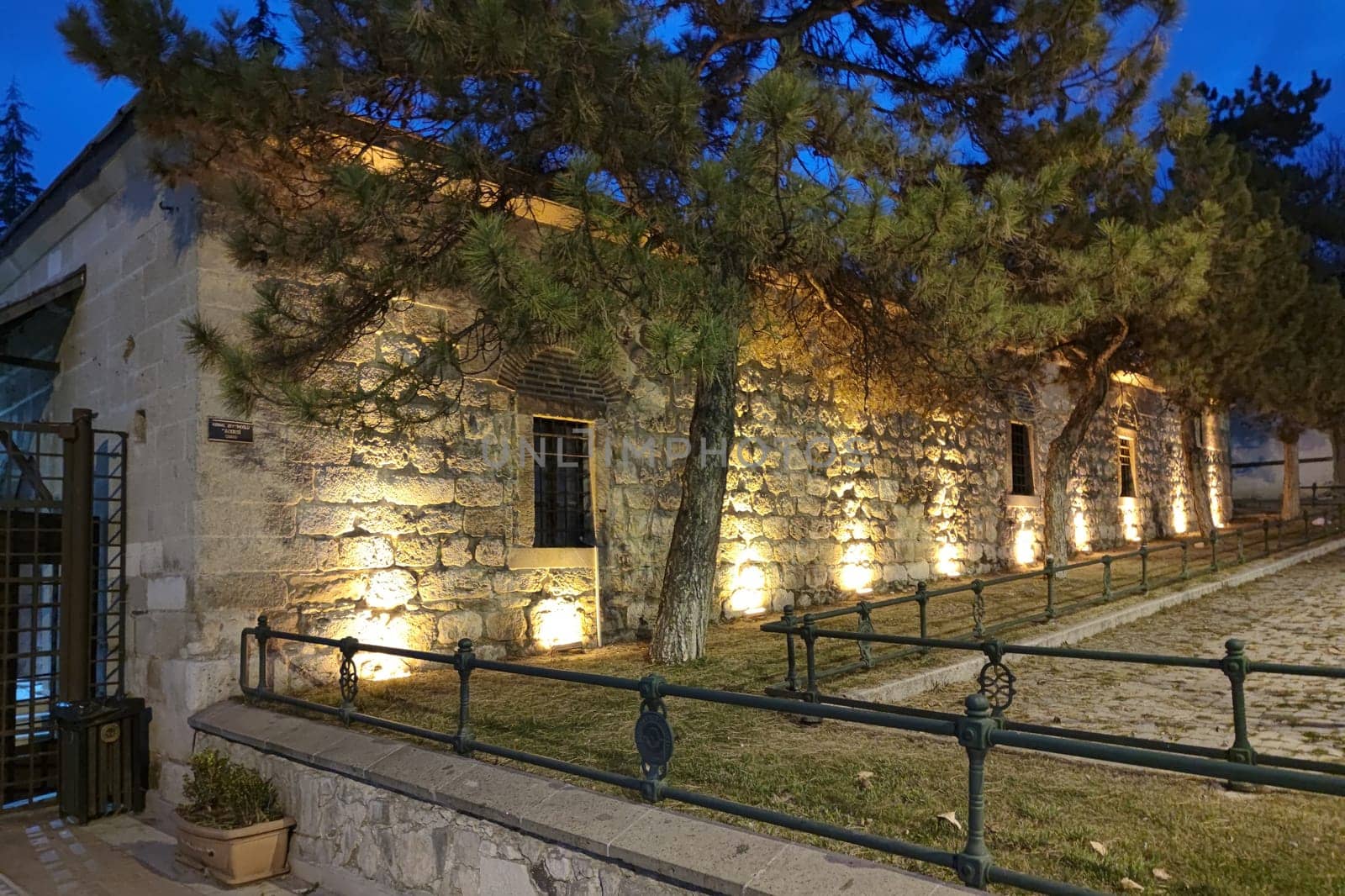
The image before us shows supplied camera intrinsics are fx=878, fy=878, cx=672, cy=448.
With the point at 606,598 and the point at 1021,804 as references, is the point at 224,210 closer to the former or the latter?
the point at 606,598

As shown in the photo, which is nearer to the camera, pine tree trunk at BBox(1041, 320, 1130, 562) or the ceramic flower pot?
the ceramic flower pot

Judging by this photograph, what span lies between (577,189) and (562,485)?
13.7 feet

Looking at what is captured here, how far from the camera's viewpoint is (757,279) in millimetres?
7402

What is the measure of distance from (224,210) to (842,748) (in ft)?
18.4

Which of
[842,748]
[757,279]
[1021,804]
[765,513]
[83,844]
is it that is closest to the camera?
[1021,804]

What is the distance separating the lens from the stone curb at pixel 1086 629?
6078 mm

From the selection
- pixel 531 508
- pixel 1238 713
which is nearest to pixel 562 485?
pixel 531 508

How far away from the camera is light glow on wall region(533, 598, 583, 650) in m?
7.84

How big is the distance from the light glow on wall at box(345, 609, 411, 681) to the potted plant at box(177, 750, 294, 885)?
4.35 feet

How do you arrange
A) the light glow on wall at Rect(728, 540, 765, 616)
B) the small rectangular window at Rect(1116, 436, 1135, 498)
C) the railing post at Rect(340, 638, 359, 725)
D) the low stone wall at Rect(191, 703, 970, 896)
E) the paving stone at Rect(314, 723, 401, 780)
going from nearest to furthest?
the low stone wall at Rect(191, 703, 970, 896) < the paving stone at Rect(314, 723, 401, 780) < the railing post at Rect(340, 638, 359, 725) < the light glow on wall at Rect(728, 540, 765, 616) < the small rectangular window at Rect(1116, 436, 1135, 498)

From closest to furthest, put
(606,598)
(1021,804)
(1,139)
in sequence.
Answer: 1. (1021,804)
2. (606,598)
3. (1,139)

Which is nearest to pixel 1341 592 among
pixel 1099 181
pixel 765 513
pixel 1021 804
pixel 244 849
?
pixel 1099 181

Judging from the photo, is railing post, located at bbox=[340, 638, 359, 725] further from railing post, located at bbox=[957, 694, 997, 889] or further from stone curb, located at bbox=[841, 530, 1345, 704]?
railing post, located at bbox=[957, 694, 997, 889]

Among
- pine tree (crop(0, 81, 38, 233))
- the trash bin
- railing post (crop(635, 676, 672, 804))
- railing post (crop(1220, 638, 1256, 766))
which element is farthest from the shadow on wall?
pine tree (crop(0, 81, 38, 233))
